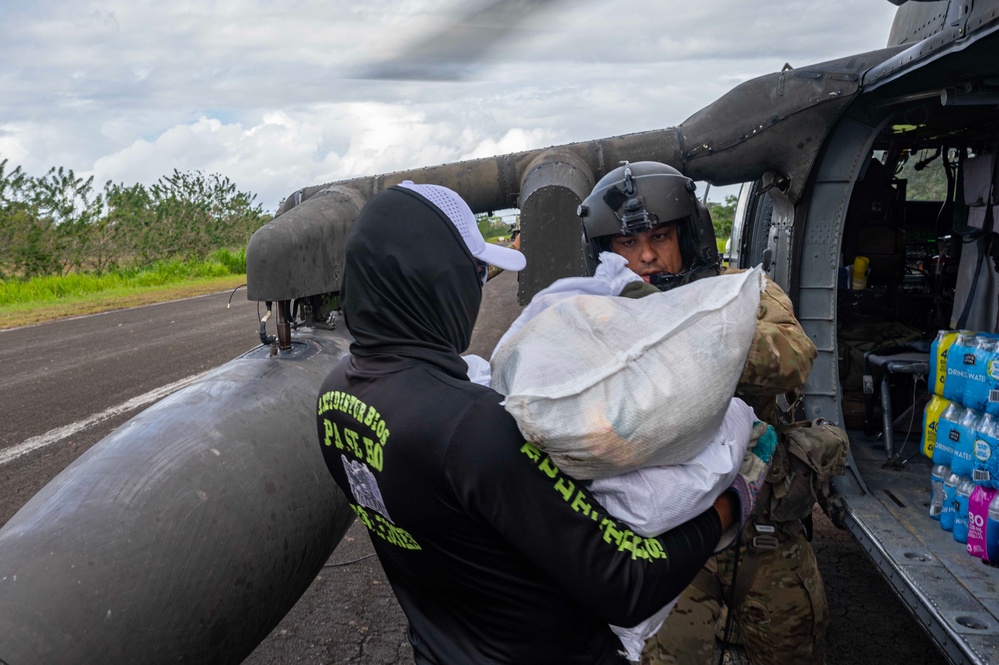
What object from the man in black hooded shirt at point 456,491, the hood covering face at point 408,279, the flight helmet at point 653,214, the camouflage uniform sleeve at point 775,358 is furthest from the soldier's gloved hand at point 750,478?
the flight helmet at point 653,214

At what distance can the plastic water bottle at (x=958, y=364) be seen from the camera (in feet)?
12.1

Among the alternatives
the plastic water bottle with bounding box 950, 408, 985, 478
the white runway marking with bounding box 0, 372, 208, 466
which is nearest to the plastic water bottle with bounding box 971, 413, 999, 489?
the plastic water bottle with bounding box 950, 408, 985, 478

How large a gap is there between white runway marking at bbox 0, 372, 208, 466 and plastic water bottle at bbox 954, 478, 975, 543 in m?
4.92

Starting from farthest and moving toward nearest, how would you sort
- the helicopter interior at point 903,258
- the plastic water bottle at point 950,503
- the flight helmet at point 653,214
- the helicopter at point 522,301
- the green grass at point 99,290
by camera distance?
1. the green grass at point 99,290
2. the helicopter interior at point 903,258
3. the plastic water bottle at point 950,503
4. the flight helmet at point 653,214
5. the helicopter at point 522,301

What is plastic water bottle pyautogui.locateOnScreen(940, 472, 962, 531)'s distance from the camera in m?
3.65

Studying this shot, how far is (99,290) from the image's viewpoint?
20578mm

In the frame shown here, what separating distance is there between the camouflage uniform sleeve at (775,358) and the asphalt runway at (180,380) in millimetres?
1874

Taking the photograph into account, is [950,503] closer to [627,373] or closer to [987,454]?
[987,454]

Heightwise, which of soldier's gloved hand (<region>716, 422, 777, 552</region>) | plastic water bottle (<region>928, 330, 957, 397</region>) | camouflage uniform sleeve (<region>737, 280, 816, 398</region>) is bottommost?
plastic water bottle (<region>928, 330, 957, 397</region>)

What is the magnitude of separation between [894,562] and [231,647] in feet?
8.56

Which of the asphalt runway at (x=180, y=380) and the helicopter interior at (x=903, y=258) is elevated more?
the helicopter interior at (x=903, y=258)

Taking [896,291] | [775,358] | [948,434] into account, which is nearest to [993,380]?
[948,434]

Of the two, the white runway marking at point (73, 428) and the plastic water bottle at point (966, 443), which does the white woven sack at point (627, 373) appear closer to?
the plastic water bottle at point (966, 443)

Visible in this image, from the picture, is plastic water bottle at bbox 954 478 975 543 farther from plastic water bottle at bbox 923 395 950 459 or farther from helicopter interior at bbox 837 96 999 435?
helicopter interior at bbox 837 96 999 435
